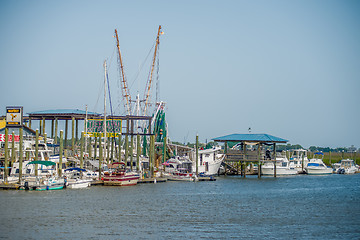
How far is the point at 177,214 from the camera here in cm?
5216

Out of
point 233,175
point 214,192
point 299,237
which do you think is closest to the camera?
point 299,237

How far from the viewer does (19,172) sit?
70.9m

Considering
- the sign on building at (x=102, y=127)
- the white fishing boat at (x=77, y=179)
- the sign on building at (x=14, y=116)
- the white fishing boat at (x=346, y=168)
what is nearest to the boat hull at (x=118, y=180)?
the white fishing boat at (x=77, y=179)

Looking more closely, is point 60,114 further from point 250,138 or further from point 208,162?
point 250,138

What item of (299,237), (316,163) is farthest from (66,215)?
(316,163)

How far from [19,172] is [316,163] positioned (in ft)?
267

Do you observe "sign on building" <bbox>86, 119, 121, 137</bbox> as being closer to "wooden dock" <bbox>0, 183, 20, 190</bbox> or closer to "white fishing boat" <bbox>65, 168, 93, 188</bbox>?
"white fishing boat" <bbox>65, 168, 93, 188</bbox>

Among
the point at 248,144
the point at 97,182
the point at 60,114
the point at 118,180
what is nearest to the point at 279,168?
the point at 248,144

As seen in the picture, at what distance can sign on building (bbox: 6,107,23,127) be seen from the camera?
75.2 metres

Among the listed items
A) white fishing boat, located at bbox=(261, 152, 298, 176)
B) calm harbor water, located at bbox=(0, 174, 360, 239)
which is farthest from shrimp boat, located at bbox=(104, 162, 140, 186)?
white fishing boat, located at bbox=(261, 152, 298, 176)

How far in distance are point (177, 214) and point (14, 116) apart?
33.6 m

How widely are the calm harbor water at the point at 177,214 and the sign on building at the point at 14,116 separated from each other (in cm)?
1189

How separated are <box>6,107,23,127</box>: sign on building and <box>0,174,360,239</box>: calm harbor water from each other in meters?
11.9

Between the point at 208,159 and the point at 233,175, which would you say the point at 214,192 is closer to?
the point at 208,159
